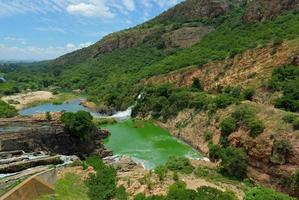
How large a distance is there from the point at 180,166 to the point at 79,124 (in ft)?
45.1

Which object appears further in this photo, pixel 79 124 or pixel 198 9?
pixel 198 9

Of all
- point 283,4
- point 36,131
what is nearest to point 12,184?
point 36,131

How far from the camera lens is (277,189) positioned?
37406 millimetres

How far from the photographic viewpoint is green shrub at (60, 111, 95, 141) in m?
48.0

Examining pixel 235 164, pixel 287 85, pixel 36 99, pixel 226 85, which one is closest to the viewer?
pixel 235 164

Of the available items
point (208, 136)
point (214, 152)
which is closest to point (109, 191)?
point (214, 152)

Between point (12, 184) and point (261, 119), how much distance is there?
1065 inches

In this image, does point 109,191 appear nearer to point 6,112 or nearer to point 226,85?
point 226,85

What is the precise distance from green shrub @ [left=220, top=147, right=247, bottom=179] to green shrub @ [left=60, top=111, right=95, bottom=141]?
1633 cm

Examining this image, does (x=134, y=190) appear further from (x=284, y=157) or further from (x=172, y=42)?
(x=172, y=42)

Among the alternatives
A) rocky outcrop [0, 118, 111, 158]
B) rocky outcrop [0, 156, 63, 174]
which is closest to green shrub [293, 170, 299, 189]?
rocky outcrop [0, 156, 63, 174]

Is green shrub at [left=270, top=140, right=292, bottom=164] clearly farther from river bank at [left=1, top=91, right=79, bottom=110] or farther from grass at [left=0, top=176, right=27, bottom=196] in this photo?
river bank at [left=1, top=91, right=79, bottom=110]

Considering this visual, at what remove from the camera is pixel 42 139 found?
44031 millimetres

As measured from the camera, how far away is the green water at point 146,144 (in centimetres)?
4870
